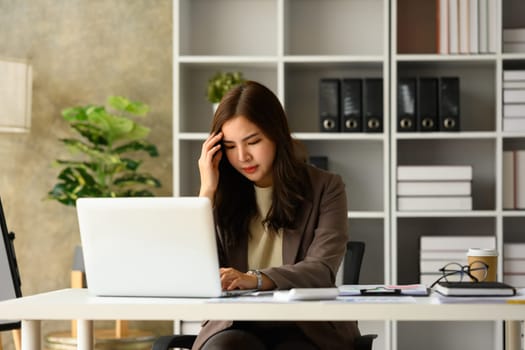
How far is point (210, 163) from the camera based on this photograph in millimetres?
2406

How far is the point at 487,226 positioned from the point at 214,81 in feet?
4.95

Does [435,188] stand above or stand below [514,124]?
below

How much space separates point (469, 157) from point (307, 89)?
87 centimetres

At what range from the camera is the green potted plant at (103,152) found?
4.24 meters

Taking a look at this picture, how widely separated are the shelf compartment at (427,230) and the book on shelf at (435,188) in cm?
30

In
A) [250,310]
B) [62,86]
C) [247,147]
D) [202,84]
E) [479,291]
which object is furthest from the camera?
[62,86]

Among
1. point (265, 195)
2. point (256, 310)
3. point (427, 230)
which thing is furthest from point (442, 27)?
point (256, 310)

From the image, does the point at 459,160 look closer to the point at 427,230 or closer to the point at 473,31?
the point at 427,230

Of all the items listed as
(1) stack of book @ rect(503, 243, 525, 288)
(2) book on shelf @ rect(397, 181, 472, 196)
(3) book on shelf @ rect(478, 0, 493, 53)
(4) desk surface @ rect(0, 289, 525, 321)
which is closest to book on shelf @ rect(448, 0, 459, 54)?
(3) book on shelf @ rect(478, 0, 493, 53)

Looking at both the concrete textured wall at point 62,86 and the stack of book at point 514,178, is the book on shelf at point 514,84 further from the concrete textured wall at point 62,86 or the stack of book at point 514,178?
the concrete textured wall at point 62,86

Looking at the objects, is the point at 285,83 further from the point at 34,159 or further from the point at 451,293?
the point at 451,293

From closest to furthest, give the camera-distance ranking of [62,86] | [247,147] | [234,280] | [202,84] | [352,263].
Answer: [234,280]
[247,147]
[352,263]
[202,84]
[62,86]

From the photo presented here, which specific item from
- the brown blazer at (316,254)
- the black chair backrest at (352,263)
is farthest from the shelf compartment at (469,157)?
the brown blazer at (316,254)

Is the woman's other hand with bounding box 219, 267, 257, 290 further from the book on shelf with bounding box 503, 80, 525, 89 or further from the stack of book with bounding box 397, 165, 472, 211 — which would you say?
the book on shelf with bounding box 503, 80, 525, 89
